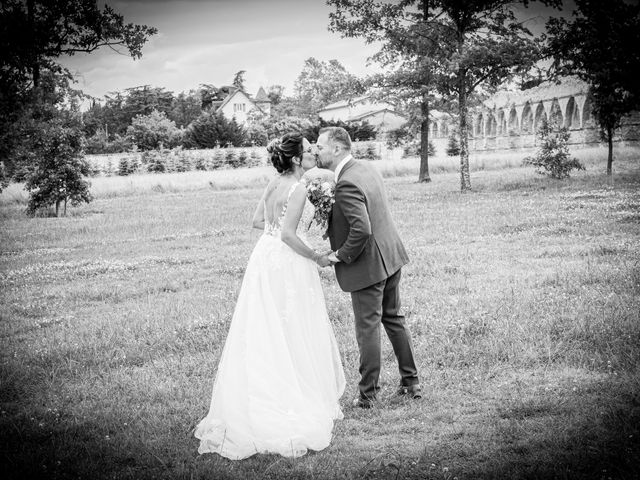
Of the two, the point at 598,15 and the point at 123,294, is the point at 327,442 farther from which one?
the point at 598,15

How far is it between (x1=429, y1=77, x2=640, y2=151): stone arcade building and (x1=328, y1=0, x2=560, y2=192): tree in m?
33.6

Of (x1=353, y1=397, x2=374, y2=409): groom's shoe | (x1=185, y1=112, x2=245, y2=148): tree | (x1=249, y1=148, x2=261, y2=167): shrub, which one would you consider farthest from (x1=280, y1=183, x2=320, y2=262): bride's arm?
(x1=185, y1=112, x2=245, y2=148): tree

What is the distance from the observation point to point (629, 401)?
18.0 feet

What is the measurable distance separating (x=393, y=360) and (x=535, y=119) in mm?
84589

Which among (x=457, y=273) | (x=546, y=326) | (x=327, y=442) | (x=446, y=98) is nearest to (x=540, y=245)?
(x=457, y=273)

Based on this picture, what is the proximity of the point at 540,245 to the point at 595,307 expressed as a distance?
5.97 metres

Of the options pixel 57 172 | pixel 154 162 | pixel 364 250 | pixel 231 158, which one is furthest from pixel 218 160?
pixel 364 250

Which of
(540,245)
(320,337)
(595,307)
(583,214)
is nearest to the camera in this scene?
(320,337)

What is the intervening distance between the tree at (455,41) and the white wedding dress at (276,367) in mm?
24660

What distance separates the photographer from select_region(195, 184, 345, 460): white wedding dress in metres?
5.21

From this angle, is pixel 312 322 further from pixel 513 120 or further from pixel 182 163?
pixel 513 120

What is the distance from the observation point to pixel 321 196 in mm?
5836

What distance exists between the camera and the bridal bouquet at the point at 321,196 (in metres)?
5.82

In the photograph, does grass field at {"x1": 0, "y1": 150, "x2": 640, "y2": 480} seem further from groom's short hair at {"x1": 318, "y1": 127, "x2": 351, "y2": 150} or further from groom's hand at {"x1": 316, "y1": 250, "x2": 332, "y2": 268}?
groom's short hair at {"x1": 318, "y1": 127, "x2": 351, "y2": 150}
